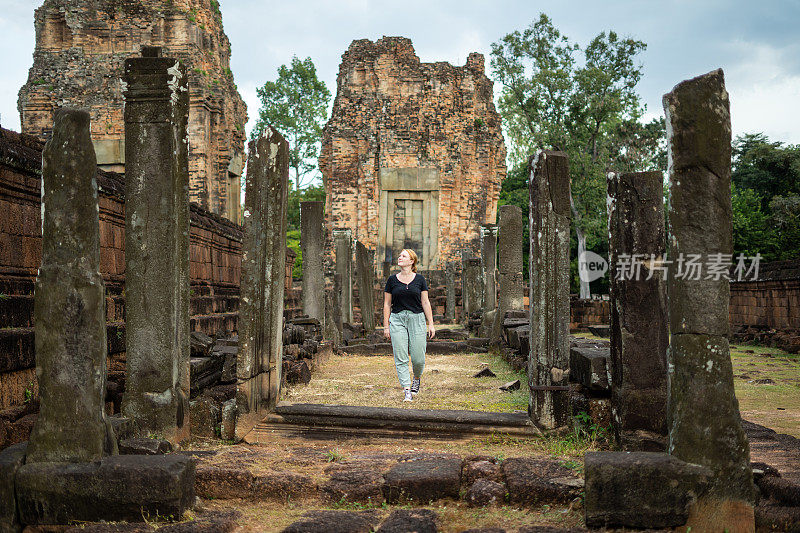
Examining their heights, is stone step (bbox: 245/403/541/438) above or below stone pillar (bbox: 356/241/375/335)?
below

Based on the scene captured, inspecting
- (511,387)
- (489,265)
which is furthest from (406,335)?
(489,265)

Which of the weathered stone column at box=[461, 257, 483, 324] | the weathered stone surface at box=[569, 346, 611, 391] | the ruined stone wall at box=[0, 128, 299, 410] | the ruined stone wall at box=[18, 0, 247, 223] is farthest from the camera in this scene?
the ruined stone wall at box=[18, 0, 247, 223]

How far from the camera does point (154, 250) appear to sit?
473cm

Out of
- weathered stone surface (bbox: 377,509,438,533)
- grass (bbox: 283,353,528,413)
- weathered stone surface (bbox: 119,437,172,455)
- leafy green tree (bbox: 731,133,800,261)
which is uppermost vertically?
leafy green tree (bbox: 731,133,800,261)

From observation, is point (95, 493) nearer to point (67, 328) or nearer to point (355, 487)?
point (67, 328)

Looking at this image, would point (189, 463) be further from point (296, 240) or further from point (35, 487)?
point (296, 240)

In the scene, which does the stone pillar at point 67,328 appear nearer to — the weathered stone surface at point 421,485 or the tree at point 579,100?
the weathered stone surface at point 421,485

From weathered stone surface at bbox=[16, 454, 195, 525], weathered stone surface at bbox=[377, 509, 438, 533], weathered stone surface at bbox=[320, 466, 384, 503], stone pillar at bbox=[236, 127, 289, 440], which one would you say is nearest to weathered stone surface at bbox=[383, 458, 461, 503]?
weathered stone surface at bbox=[320, 466, 384, 503]

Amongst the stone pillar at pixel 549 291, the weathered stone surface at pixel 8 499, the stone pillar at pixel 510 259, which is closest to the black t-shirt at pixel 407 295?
the stone pillar at pixel 549 291

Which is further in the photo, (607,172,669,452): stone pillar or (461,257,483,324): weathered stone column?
(461,257,483,324): weathered stone column

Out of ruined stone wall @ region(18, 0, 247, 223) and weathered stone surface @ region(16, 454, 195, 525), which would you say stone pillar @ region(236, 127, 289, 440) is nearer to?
weathered stone surface @ region(16, 454, 195, 525)

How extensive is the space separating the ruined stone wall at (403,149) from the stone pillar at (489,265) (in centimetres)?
981

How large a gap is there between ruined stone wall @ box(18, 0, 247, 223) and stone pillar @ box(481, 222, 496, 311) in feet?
27.3

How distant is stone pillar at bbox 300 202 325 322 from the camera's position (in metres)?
12.3
